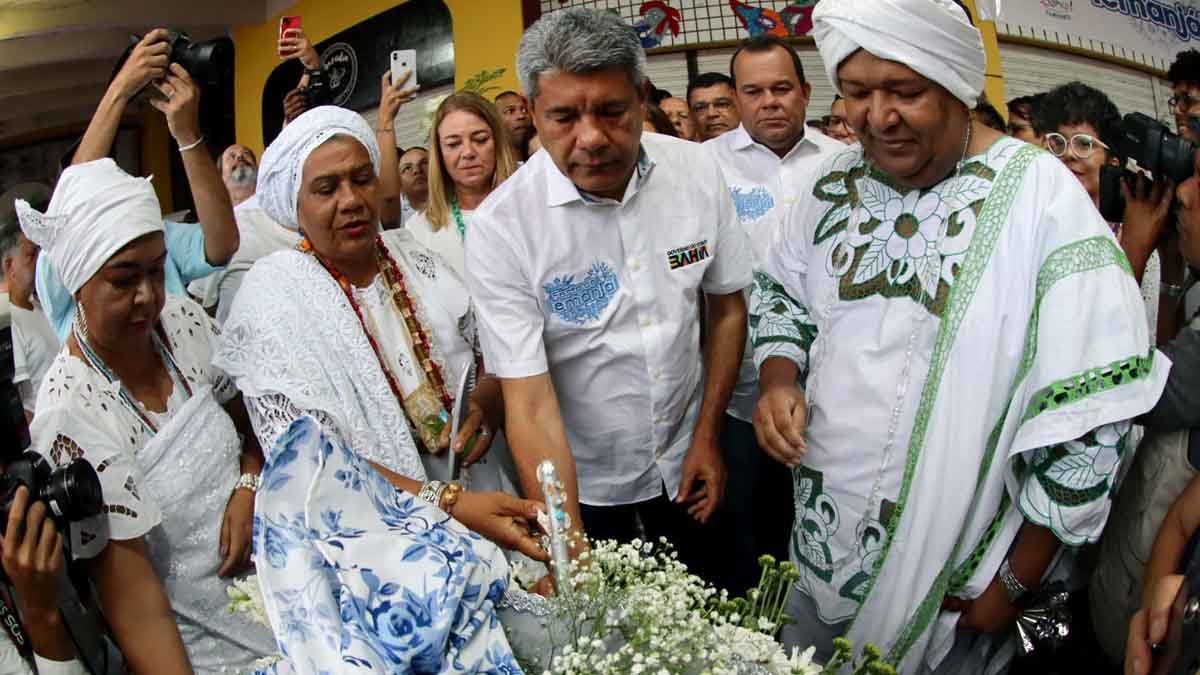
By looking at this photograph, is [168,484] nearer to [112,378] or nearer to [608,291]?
[112,378]

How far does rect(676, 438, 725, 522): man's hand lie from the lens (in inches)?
90.0

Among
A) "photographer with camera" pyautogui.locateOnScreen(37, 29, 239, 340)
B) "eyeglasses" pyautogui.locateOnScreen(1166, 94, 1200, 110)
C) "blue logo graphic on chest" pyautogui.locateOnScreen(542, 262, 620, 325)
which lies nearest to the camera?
"blue logo graphic on chest" pyautogui.locateOnScreen(542, 262, 620, 325)

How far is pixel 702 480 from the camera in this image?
2303 millimetres

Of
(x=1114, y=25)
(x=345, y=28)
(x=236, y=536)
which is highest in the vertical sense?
(x=345, y=28)

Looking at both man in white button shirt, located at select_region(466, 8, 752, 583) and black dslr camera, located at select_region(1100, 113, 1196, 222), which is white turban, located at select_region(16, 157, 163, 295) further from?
black dslr camera, located at select_region(1100, 113, 1196, 222)

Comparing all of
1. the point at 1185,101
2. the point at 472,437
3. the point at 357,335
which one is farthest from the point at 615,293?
the point at 1185,101

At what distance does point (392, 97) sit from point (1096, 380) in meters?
2.52

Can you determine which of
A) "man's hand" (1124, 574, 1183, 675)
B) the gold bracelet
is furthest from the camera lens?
"man's hand" (1124, 574, 1183, 675)

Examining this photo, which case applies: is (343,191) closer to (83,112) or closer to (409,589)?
(409,589)

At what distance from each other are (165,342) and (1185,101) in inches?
140

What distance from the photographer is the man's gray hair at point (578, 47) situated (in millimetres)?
2023

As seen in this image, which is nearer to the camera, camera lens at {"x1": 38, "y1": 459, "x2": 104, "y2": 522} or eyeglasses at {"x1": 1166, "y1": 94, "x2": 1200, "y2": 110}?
camera lens at {"x1": 38, "y1": 459, "x2": 104, "y2": 522}

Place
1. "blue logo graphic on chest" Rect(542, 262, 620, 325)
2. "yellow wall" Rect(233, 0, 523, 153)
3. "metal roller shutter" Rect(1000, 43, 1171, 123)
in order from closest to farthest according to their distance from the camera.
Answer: "blue logo graphic on chest" Rect(542, 262, 620, 325) → "yellow wall" Rect(233, 0, 523, 153) → "metal roller shutter" Rect(1000, 43, 1171, 123)

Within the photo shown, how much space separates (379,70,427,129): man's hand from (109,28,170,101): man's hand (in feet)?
3.09
